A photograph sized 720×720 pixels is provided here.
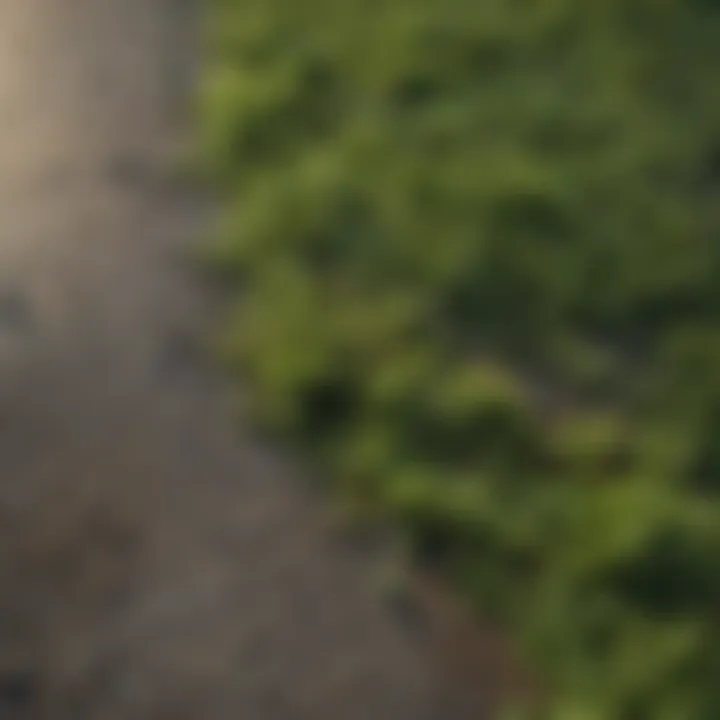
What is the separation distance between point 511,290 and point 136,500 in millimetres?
561

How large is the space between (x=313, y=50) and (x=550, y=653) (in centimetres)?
102

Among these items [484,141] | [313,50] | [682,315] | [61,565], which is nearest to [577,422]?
[682,315]

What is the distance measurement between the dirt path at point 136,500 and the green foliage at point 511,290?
0.30 feet

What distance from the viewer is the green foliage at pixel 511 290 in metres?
1.49

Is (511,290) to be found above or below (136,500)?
above

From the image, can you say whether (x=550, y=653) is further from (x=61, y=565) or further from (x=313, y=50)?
(x=313, y=50)

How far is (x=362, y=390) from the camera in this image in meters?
1.66

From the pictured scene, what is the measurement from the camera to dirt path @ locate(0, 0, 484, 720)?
1.43 meters

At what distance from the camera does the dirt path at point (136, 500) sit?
1.43 m

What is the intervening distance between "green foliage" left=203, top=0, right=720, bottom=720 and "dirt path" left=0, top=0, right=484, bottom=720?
0.09 meters

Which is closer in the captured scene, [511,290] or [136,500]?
[136,500]

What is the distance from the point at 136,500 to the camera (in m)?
1.58

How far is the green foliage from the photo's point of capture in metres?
1.49

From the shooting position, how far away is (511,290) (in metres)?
1.77
